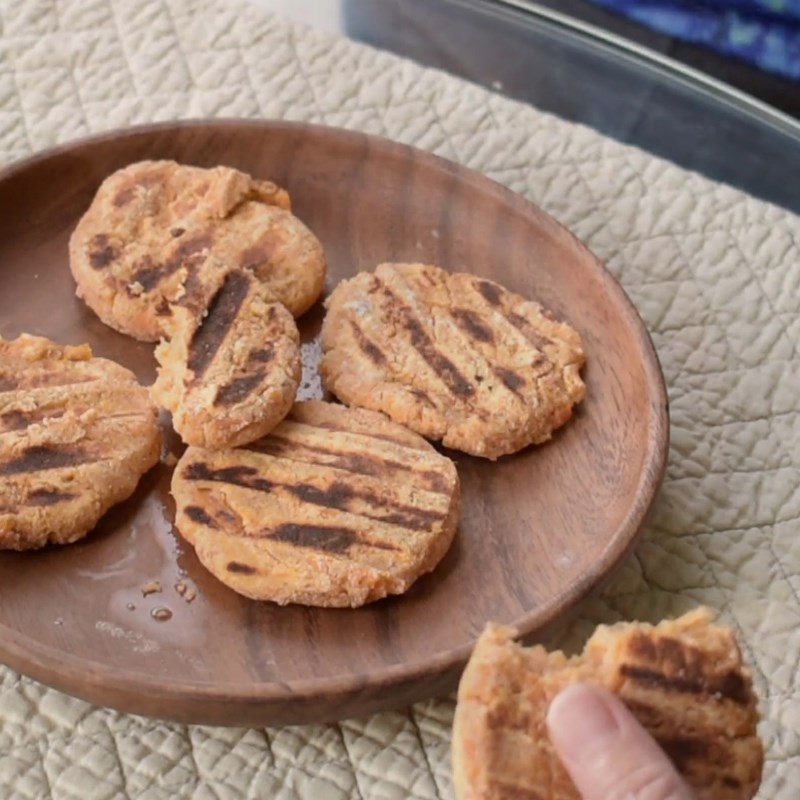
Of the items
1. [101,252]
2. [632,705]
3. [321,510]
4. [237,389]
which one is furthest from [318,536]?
[101,252]

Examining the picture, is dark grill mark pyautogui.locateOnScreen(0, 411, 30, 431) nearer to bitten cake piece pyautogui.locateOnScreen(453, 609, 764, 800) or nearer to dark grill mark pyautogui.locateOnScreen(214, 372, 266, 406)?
dark grill mark pyautogui.locateOnScreen(214, 372, 266, 406)

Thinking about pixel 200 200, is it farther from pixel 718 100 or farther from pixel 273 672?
pixel 718 100

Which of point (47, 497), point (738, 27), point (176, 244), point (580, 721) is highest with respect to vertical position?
point (738, 27)

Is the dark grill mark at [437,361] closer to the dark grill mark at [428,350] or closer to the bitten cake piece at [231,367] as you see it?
the dark grill mark at [428,350]

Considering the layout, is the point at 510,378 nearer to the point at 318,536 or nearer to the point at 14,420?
the point at 318,536

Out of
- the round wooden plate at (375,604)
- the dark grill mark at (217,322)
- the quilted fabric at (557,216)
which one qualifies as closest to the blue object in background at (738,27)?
the quilted fabric at (557,216)

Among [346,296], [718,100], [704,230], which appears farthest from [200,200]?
[718,100]
